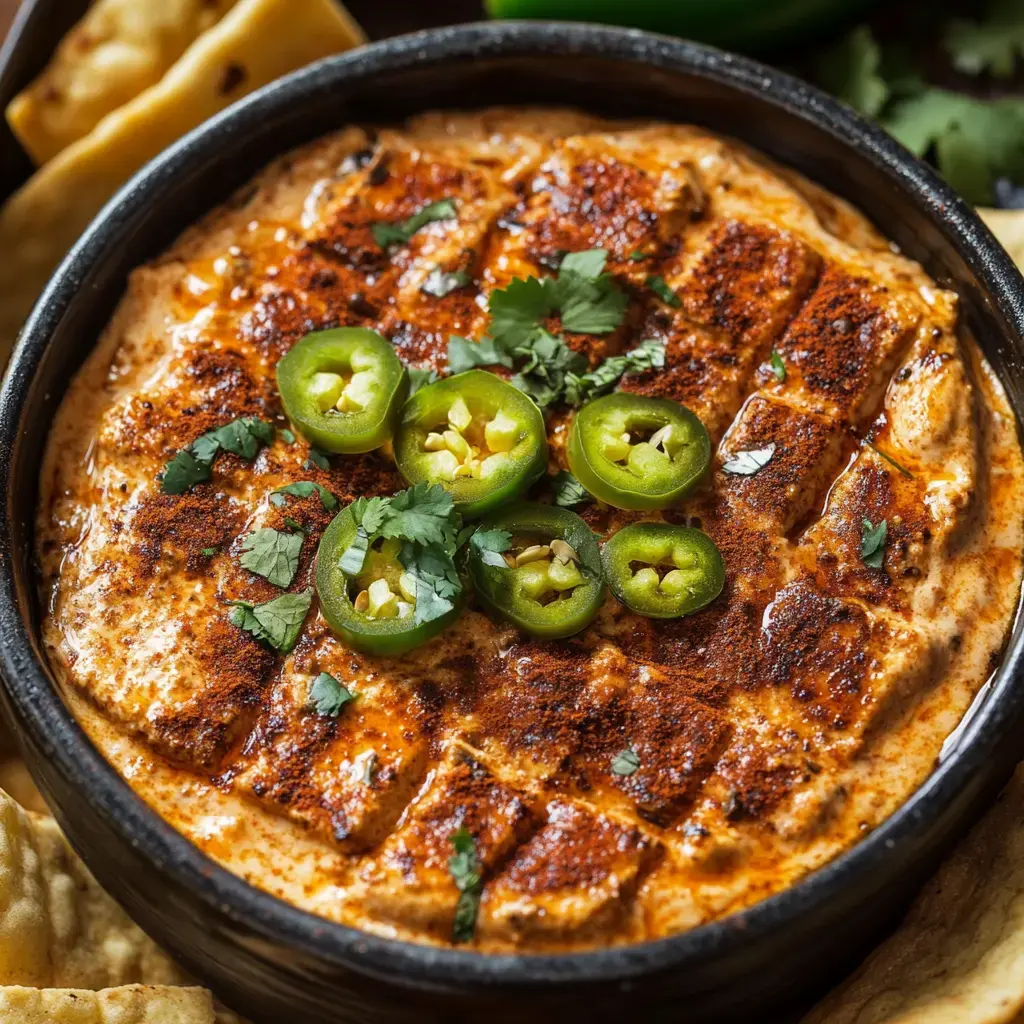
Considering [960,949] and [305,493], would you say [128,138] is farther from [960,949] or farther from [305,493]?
[960,949]

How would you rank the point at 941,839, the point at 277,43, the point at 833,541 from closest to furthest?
the point at 941,839
the point at 833,541
the point at 277,43

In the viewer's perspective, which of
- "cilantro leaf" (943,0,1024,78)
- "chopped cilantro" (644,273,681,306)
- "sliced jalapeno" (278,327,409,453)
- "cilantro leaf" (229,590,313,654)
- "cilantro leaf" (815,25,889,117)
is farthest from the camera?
"cilantro leaf" (943,0,1024,78)

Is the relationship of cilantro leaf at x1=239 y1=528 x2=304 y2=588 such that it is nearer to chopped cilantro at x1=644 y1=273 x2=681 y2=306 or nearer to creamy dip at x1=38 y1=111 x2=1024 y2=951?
creamy dip at x1=38 y1=111 x2=1024 y2=951

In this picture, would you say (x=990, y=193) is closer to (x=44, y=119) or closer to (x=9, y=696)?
(x=44, y=119)

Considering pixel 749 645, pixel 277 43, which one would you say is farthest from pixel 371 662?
pixel 277 43

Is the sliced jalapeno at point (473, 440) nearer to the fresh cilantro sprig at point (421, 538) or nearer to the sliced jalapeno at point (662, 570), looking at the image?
the fresh cilantro sprig at point (421, 538)

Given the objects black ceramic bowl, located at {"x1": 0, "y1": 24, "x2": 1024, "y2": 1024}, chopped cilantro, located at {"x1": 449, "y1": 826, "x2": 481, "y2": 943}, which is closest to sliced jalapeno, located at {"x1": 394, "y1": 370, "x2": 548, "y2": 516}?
chopped cilantro, located at {"x1": 449, "y1": 826, "x2": 481, "y2": 943}

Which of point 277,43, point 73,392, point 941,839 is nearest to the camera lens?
point 941,839
